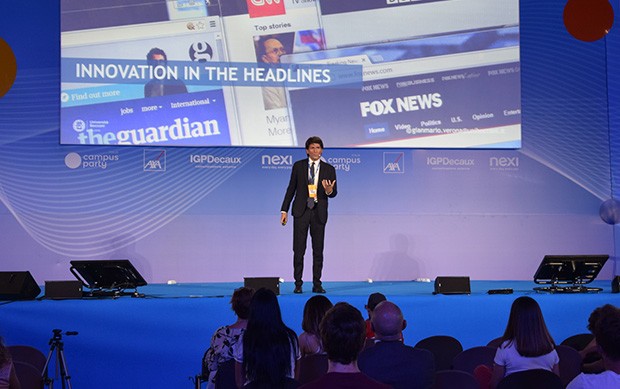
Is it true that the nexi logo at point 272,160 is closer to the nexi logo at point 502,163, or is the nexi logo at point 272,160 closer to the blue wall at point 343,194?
the blue wall at point 343,194

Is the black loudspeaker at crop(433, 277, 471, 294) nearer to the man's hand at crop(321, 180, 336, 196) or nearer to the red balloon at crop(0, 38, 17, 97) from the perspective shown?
the man's hand at crop(321, 180, 336, 196)

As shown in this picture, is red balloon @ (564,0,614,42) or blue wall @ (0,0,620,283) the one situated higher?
red balloon @ (564,0,614,42)

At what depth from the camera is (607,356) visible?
3143 mm

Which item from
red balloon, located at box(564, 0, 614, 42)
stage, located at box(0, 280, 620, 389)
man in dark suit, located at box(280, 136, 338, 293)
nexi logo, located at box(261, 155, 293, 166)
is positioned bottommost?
stage, located at box(0, 280, 620, 389)

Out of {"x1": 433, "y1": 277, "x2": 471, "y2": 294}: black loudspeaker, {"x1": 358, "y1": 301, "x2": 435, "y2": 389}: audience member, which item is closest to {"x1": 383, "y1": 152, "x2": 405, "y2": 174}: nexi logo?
{"x1": 433, "y1": 277, "x2": 471, "y2": 294}: black loudspeaker

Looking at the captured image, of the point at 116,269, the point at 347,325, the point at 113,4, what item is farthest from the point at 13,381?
the point at 113,4

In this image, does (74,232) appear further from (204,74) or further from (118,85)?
(204,74)

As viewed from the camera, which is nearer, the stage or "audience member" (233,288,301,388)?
"audience member" (233,288,301,388)

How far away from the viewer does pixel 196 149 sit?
390 inches

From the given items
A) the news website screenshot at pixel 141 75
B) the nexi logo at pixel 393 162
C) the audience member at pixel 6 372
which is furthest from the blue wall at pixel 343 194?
the audience member at pixel 6 372

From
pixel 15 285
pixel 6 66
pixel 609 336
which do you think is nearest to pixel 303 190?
pixel 15 285

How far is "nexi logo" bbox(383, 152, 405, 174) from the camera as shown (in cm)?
1017

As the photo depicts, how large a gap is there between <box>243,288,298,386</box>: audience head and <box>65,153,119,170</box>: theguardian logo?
6.54 m

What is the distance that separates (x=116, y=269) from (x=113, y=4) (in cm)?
384
